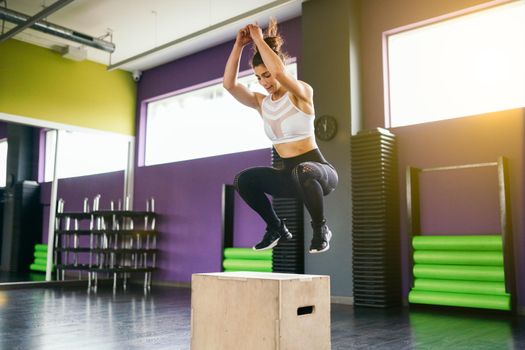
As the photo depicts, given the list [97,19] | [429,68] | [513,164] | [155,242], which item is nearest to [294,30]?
[429,68]

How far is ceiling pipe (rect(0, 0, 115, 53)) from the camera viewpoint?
5867mm

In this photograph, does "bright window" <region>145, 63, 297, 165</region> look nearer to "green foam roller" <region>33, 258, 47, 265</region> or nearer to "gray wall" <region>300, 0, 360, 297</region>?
"gray wall" <region>300, 0, 360, 297</region>

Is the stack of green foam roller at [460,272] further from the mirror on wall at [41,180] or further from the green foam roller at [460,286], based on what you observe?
the mirror on wall at [41,180]

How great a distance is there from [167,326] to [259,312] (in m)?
1.91

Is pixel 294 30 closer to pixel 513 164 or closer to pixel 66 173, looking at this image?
pixel 513 164

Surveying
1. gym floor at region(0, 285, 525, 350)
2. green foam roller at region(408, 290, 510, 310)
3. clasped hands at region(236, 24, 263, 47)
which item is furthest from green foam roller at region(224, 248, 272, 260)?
clasped hands at region(236, 24, 263, 47)

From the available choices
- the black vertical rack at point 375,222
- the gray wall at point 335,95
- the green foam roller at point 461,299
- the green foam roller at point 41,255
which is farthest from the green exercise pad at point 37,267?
the green foam roller at point 461,299

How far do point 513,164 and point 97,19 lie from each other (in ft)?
16.8

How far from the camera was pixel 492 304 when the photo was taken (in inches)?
178

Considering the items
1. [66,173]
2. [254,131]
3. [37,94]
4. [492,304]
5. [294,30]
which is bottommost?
[492,304]

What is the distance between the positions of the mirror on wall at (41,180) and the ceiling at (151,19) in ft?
4.49

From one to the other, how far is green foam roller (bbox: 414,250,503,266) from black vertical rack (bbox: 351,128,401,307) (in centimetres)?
33

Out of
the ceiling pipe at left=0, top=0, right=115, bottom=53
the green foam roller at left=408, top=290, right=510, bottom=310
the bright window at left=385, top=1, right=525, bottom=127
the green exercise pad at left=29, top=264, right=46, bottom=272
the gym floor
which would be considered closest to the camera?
the gym floor

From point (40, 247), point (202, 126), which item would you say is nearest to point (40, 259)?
point (40, 247)
